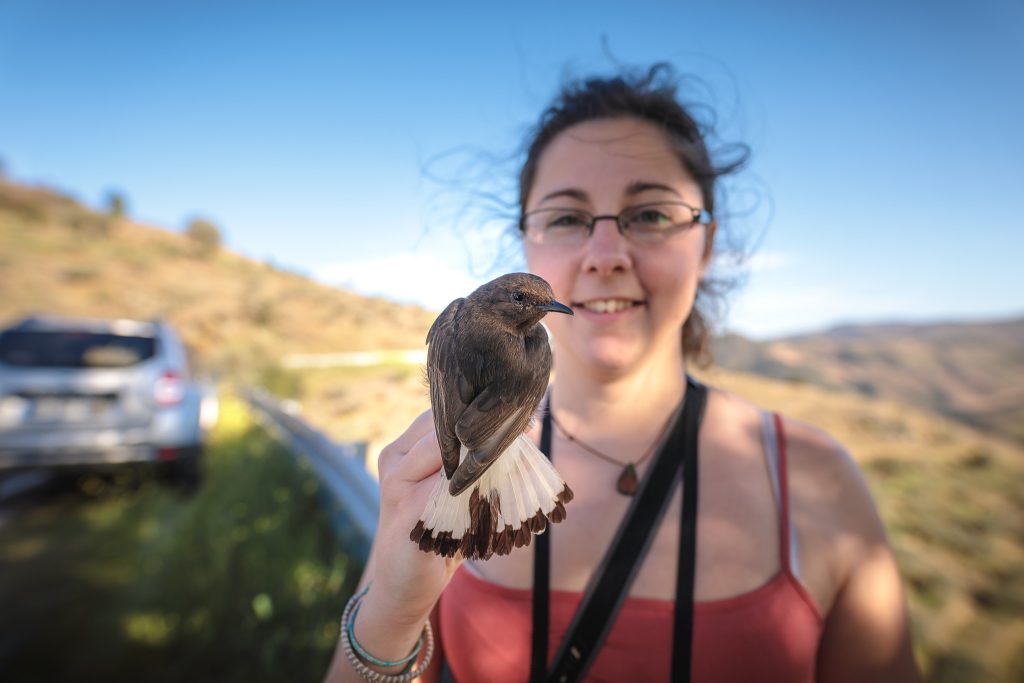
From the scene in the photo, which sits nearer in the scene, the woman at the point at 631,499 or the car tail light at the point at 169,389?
the woman at the point at 631,499

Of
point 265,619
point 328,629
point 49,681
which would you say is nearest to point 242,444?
point 49,681

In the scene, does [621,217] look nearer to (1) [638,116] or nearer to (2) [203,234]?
(1) [638,116]

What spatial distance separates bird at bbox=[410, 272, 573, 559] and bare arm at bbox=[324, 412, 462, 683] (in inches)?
3.8

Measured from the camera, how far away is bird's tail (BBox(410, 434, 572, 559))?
3.10 ft

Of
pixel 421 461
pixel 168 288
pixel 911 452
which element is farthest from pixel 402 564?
pixel 168 288

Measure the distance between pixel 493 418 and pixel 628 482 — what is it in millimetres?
981

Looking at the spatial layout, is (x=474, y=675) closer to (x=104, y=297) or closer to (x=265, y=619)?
(x=265, y=619)

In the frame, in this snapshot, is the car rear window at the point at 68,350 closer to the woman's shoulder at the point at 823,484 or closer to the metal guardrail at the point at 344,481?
the metal guardrail at the point at 344,481

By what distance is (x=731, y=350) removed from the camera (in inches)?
129

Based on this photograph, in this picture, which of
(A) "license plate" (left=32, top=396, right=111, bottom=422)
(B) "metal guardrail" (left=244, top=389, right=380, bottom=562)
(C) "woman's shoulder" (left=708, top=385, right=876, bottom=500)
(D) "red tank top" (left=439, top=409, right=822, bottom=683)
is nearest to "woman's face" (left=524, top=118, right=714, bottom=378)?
(C) "woman's shoulder" (left=708, top=385, right=876, bottom=500)

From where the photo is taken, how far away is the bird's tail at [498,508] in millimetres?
944

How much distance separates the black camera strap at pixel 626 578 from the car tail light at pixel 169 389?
748 centimetres

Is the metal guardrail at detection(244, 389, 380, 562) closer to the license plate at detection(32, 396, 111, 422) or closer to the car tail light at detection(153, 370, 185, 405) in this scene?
the car tail light at detection(153, 370, 185, 405)

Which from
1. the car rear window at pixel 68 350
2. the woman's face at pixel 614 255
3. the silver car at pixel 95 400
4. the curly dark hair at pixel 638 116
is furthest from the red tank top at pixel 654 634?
the car rear window at pixel 68 350
